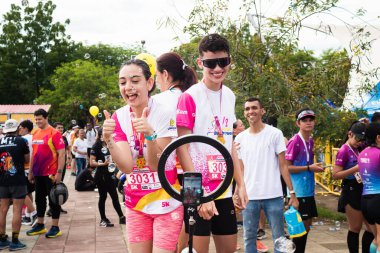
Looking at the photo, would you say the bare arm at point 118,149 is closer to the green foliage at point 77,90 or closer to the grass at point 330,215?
the grass at point 330,215

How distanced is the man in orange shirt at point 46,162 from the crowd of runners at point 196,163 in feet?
0.06

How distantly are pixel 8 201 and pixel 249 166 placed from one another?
4217 mm

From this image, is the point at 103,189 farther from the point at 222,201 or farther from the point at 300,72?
the point at 222,201

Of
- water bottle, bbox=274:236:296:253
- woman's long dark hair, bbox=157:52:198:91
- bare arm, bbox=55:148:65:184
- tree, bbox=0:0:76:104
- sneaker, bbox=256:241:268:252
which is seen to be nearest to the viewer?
woman's long dark hair, bbox=157:52:198:91

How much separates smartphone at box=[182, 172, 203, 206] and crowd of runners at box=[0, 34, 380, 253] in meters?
0.59

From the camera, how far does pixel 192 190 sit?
95.7 inches

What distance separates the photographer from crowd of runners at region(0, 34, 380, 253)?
11.3 feet

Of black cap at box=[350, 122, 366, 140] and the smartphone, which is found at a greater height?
black cap at box=[350, 122, 366, 140]

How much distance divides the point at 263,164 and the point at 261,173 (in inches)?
4.2

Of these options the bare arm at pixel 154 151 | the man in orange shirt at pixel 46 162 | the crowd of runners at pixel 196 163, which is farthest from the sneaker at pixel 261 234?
the bare arm at pixel 154 151

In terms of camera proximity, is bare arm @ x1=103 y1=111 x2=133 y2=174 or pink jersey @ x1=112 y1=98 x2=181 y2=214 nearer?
bare arm @ x1=103 y1=111 x2=133 y2=174

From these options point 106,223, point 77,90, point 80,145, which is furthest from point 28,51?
point 106,223

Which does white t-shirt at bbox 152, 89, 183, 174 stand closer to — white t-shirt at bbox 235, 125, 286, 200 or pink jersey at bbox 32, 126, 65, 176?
white t-shirt at bbox 235, 125, 286, 200

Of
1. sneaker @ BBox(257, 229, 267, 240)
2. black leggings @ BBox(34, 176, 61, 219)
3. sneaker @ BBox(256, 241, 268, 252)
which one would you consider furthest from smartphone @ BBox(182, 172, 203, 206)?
black leggings @ BBox(34, 176, 61, 219)
